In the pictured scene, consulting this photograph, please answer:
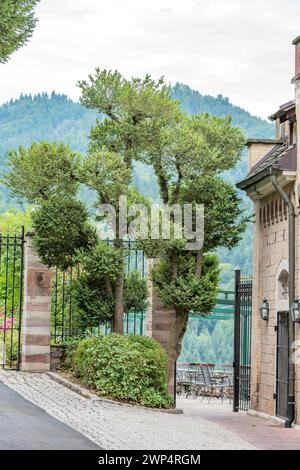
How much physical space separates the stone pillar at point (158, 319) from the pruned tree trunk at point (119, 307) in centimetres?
131

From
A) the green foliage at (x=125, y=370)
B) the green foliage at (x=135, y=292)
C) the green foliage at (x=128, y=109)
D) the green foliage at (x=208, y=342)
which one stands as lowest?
the green foliage at (x=208, y=342)

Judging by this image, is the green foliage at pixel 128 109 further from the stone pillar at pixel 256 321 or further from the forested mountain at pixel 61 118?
the forested mountain at pixel 61 118


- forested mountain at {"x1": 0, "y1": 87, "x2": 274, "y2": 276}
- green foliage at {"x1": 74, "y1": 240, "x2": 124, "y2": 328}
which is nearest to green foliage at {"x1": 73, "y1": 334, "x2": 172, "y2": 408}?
green foliage at {"x1": 74, "y1": 240, "x2": 124, "y2": 328}

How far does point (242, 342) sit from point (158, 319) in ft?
9.12

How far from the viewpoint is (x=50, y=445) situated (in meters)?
11.7

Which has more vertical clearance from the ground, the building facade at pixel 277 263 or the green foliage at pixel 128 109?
the green foliage at pixel 128 109

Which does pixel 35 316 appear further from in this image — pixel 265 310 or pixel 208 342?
pixel 208 342

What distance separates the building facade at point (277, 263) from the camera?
1753 centimetres

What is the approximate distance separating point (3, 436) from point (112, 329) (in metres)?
8.51

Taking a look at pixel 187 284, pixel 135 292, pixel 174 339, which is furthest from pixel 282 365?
pixel 135 292

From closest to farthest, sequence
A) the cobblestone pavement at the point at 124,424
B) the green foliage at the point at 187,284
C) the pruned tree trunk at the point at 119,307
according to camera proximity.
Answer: the cobblestone pavement at the point at 124,424 < the green foliage at the point at 187,284 < the pruned tree trunk at the point at 119,307

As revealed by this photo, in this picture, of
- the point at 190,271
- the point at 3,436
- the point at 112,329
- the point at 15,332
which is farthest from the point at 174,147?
the point at 3,436

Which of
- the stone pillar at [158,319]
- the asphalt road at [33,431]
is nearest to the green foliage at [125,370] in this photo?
the asphalt road at [33,431]

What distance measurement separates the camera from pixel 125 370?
17547 millimetres
